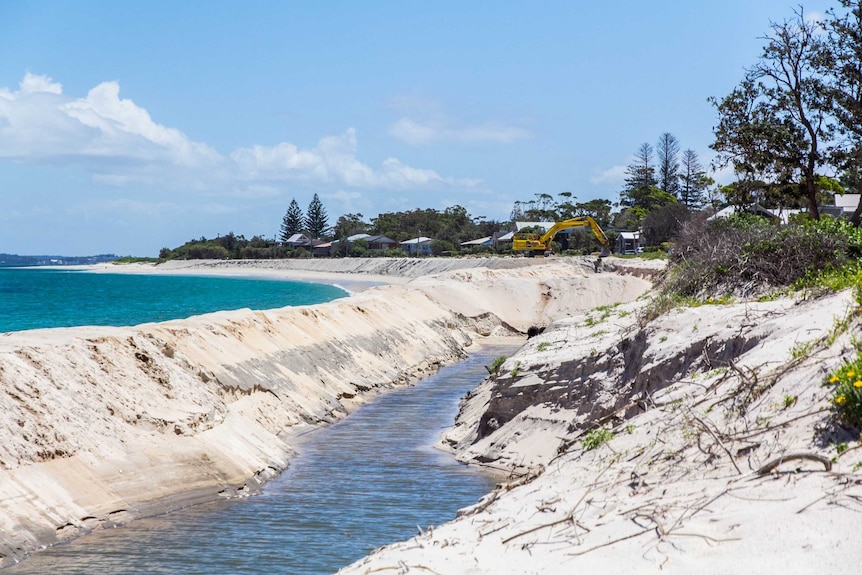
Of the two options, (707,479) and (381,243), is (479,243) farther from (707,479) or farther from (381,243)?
(707,479)

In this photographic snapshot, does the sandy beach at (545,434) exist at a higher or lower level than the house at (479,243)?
lower

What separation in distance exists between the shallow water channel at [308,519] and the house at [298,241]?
143 metres

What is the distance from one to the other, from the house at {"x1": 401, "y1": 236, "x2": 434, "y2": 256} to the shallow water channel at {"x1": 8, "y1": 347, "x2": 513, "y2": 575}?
119 metres

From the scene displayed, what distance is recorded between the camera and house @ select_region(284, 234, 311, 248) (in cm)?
16112

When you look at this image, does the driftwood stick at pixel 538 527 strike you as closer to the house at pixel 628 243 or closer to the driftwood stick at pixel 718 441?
the driftwood stick at pixel 718 441

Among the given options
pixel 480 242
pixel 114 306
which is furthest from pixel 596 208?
pixel 114 306

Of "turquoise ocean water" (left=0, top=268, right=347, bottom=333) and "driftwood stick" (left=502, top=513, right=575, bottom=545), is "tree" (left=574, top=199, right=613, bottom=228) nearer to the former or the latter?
"turquoise ocean water" (left=0, top=268, right=347, bottom=333)

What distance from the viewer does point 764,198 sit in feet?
96.5

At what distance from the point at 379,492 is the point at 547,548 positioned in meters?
7.38

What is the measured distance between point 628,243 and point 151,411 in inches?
3728

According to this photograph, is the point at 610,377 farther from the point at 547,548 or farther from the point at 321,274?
the point at 321,274

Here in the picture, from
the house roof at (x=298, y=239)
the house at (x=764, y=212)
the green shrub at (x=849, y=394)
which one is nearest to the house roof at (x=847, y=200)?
the house at (x=764, y=212)

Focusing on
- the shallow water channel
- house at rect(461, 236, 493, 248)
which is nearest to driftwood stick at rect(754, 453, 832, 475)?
the shallow water channel

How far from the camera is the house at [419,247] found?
138000mm
